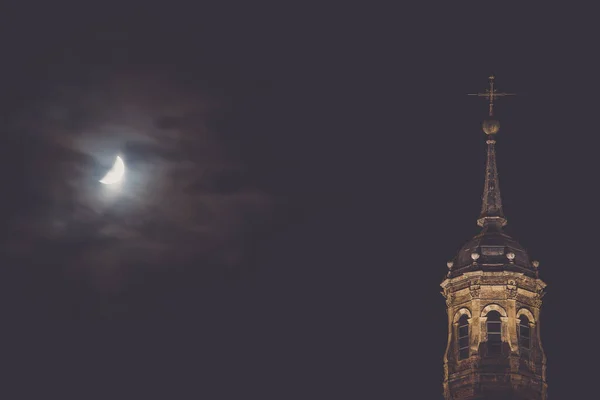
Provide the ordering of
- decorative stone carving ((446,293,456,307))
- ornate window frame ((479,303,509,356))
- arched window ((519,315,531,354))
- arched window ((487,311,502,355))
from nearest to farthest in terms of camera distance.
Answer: ornate window frame ((479,303,509,356))
arched window ((487,311,502,355))
arched window ((519,315,531,354))
decorative stone carving ((446,293,456,307))

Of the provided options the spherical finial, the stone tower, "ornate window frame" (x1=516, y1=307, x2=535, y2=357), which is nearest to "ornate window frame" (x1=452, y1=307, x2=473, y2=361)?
the stone tower

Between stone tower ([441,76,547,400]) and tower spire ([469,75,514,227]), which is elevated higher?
tower spire ([469,75,514,227])

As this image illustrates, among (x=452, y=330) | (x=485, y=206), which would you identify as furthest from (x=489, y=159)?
(x=452, y=330)

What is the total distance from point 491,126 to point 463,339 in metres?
11.0

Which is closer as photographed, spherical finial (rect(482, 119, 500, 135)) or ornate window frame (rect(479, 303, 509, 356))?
ornate window frame (rect(479, 303, 509, 356))

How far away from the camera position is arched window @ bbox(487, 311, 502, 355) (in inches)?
Answer: 3610

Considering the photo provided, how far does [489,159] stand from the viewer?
3846 inches

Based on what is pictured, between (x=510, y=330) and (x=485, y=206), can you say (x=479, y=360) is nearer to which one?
(x=510, y=330)

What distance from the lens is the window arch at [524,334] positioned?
301 feet

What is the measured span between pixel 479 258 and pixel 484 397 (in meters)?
6.59

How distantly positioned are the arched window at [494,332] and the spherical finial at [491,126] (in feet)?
31.6

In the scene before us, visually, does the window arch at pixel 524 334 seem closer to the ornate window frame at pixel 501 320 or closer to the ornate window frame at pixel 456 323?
the ornate window frame at pixel 501 320

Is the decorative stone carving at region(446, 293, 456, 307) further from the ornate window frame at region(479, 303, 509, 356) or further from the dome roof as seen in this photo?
the ornate window frame at region(479, 303, 509, 356)

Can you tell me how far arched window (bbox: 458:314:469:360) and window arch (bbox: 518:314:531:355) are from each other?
2291 millimetres
